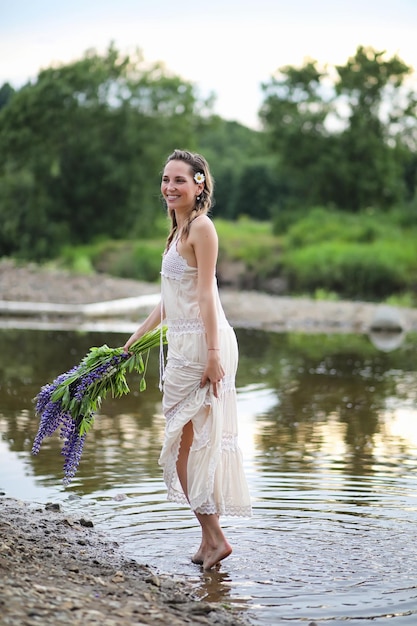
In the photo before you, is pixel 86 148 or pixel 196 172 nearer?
pixel 196 172

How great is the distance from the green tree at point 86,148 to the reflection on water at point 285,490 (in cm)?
2054

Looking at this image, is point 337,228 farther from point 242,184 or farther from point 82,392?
point 82,392

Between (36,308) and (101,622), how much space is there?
16.3 metres

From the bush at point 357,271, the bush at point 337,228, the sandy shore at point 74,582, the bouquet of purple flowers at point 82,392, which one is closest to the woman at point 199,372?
the bouquet of purple flowers at point 82,392

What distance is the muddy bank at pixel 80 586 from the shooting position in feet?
12.8

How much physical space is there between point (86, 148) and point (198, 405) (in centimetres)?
2880

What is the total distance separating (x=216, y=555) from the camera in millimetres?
5086

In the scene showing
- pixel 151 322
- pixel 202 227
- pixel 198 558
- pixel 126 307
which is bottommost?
pixel 198 558

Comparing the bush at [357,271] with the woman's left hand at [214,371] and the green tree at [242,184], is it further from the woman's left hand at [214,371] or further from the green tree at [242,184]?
the woman's left hand at [214,371]

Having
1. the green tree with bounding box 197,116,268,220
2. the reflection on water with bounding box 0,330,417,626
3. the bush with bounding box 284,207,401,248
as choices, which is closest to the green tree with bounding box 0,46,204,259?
the bush with bounding box 284,207,401,248

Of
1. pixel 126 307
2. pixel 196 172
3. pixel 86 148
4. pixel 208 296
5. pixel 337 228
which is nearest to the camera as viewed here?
pixel 208 296

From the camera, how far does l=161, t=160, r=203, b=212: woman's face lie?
527cm

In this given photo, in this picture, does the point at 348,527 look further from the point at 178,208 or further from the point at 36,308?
the point at 36,308

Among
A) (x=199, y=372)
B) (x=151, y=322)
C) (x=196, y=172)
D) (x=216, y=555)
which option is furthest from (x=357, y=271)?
(x=216, y=555)
